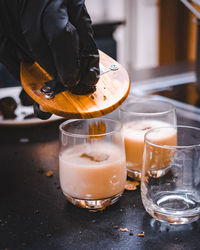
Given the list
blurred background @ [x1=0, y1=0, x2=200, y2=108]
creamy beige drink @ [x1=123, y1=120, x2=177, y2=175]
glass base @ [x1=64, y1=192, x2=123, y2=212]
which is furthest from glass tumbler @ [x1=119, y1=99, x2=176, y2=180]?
blurred background @ [x1=0, y1=0, x2=200, y2=108]

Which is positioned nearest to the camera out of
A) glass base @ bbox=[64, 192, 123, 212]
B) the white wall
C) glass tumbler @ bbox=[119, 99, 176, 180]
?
glass base @ bbox=[64, 192, 123, 212]

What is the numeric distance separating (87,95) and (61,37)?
0.12 metres

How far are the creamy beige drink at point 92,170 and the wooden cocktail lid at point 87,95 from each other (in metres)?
0.08

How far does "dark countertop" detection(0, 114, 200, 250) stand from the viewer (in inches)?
24.7

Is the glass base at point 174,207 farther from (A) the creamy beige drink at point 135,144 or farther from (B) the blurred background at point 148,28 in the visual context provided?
(B) the blurred background at point 148,28

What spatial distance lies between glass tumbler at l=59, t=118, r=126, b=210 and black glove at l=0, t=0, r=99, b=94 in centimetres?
9

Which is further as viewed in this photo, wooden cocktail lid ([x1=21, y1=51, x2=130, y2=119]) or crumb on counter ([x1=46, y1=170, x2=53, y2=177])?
crumb on counter ([x1=46, y1=170, x2=53, y2=177])

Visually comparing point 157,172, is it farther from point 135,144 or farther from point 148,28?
point 148,28

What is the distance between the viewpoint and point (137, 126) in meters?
0.87

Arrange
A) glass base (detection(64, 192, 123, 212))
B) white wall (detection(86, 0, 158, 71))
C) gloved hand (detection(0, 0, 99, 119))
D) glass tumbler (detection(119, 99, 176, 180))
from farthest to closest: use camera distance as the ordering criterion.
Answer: white wall (detection(86, 0, 158, 71))
glass tumbler (detection(119, 99, 176, 180))
glass base (detection(64, 192, 123, 212))
gloved hand (detection(0, 0, 99, 119))

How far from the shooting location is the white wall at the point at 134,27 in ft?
13.0

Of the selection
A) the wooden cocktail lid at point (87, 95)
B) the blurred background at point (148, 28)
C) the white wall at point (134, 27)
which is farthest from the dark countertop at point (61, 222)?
the white wall at point (134, 27)

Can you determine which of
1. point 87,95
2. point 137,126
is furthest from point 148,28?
point 87,95

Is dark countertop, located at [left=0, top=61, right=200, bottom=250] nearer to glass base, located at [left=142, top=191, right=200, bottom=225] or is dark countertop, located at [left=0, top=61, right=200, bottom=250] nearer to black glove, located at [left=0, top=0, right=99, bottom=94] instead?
glass base, located at [left=142, top=191, right=200, bottom=225]
